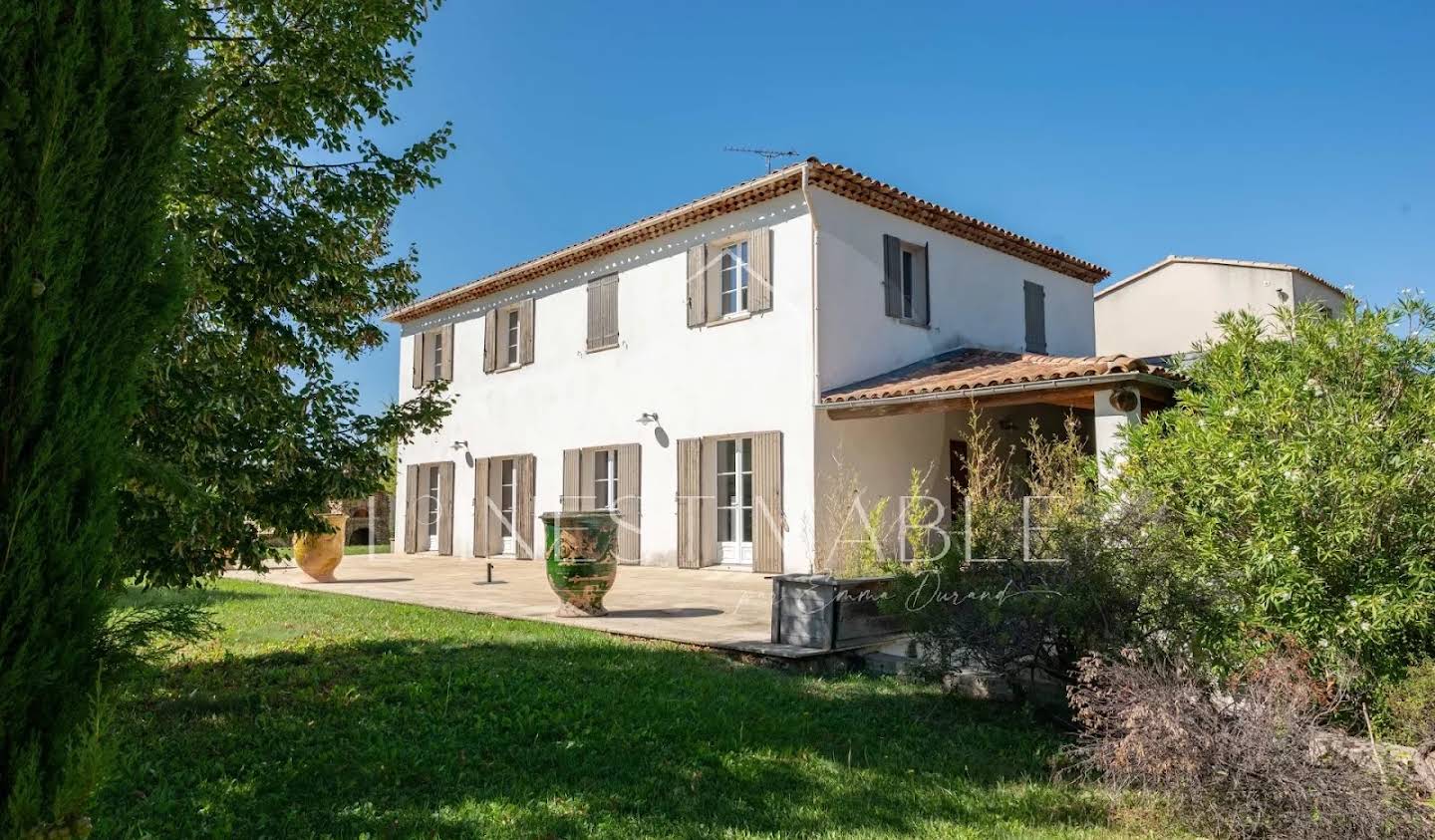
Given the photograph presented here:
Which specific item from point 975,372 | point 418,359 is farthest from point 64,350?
Answer: point 418,359

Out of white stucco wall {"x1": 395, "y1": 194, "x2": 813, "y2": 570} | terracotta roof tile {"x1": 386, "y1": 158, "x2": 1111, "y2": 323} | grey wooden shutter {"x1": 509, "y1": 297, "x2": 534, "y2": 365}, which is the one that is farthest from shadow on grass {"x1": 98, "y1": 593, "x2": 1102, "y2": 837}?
grey wooden shutter {"x1": 509, "y1": 297, "x2": 534, "y2": 365}

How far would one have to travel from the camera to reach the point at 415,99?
20.4 ft

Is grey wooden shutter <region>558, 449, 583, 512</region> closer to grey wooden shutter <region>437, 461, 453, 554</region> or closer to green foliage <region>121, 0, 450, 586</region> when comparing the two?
grey wooden shutter <region>437, 461, 453, 554</region>

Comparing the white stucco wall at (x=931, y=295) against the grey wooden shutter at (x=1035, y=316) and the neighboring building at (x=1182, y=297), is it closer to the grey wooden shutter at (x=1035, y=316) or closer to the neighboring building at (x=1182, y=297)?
the grey wooden shutter at (x=1035, y=316)

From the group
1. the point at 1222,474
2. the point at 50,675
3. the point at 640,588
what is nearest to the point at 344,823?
the point at 50,675

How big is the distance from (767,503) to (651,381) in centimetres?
313

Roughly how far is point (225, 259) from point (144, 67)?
276 cm

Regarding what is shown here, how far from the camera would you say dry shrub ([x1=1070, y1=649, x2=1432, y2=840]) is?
312 cm

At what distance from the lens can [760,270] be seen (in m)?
12.2

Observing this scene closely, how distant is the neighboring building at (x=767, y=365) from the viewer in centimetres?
1152

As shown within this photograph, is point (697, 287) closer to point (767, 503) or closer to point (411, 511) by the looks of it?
point (767, 503)

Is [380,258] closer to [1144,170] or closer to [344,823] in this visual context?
[344,823]

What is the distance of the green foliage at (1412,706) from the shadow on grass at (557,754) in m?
1.30

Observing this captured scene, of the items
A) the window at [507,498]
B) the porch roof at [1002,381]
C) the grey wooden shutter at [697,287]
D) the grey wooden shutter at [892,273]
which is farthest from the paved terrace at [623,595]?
the grey wooden shutter at [892,273]
